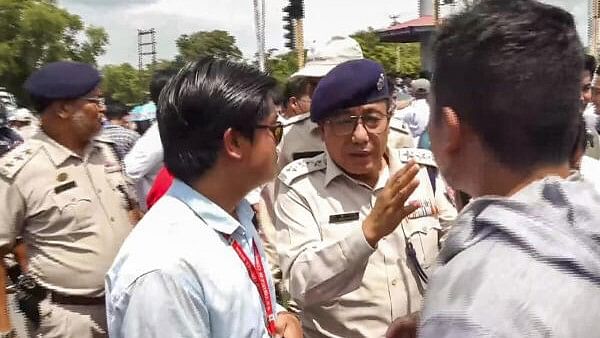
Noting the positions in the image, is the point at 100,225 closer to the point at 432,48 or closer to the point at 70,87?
the point at 70,87

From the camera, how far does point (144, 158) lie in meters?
4.30

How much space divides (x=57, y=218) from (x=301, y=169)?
136 centimetres

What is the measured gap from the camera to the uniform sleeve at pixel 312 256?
2242 millimetres

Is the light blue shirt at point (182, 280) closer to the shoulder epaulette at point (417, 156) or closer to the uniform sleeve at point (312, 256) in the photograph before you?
the uniform sleeve at point (312, 256)

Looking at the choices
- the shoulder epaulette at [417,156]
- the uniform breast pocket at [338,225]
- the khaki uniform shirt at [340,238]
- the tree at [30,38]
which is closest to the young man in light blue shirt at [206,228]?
the khaki uniform shirt at [340,238]

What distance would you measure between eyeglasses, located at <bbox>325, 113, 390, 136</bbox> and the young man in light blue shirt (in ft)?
1.53

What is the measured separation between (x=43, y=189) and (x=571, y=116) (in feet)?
8.86

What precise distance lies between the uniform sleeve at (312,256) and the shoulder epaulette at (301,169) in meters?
0.04

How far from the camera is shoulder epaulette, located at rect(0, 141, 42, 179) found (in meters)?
3.37

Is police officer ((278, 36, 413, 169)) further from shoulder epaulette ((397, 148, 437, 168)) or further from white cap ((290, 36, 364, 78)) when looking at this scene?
shoulder epaulette ((397, 148, 437, 168))

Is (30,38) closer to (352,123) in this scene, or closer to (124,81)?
(124,81)

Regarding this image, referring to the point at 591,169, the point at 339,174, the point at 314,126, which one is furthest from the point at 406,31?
the point at 339,174

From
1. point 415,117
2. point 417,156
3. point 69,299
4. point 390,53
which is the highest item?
point 417,156

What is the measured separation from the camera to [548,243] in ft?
3.65
